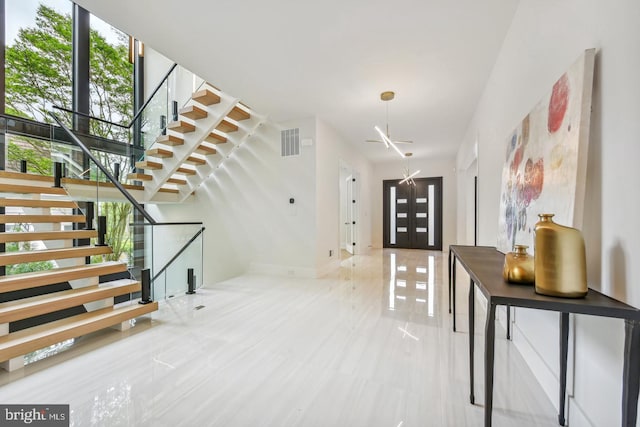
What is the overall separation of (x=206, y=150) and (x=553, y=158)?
495cm

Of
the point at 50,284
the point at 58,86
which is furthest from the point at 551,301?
the point at 58,86

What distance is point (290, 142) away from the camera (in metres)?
4.77

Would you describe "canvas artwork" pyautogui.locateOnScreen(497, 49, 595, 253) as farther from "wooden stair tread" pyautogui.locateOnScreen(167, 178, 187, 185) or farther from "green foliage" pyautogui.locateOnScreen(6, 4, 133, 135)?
"green foliage" pyautogui.locateOnScreen(6, 4, 133, 135)

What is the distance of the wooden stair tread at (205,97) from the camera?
3943 mm

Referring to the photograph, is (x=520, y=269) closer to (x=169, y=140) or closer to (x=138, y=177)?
(x=169, y=140)

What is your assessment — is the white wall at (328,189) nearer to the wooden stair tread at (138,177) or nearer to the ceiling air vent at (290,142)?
the ceiling air vent at (290,142)

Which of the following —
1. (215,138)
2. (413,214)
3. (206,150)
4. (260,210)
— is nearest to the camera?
(215,138)

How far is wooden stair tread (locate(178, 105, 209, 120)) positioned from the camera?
4.01 metres

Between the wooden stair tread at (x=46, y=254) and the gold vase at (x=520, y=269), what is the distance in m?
3.68

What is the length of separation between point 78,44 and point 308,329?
677 cm

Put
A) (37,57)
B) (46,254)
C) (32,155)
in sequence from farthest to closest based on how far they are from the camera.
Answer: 1. (37,57)
2. (32,155)
3. (46,254)

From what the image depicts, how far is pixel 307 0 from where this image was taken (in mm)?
2127

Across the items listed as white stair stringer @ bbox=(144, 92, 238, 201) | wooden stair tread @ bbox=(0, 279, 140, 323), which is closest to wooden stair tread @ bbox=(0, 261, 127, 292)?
wooden stair tread @ bbox=(0, 279, 140, 323)

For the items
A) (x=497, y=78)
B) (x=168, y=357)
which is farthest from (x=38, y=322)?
(x=497, y=78)
